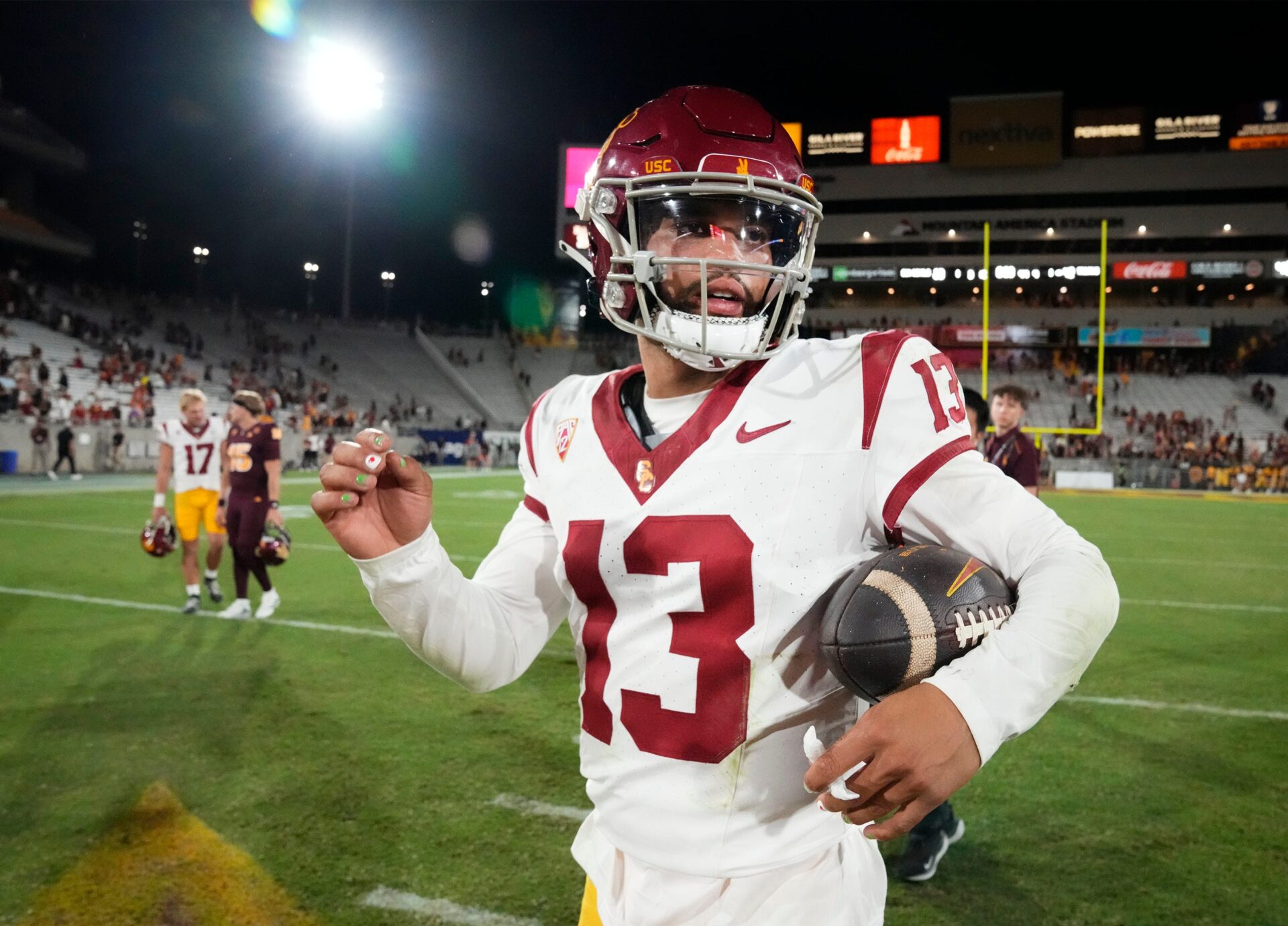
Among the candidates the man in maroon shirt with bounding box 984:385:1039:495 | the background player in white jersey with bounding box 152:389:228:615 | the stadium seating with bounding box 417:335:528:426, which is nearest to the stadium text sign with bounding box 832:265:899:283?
the stadium seating with bounding box 417:335:528:426

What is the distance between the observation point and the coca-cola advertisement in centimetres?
4025

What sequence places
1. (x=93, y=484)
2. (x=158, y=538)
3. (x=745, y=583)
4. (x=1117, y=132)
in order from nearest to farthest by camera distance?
1. (x=745, y=583)
2. (x=158, y=538)
3. (x=93, y=484)
4. (x=1117, y=132)

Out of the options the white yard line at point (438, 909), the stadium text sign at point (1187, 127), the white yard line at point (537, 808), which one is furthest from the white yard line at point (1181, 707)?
the stadium text sign at point (1187, 127)

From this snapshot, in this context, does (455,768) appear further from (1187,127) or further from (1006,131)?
(1187,127)

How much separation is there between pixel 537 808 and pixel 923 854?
1.46 metres

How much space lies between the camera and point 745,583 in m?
1.38

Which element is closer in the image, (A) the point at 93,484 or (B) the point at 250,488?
(B) the point at 250,488

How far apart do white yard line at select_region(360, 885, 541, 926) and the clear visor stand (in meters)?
2.06

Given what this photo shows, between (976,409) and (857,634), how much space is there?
4.02 meters

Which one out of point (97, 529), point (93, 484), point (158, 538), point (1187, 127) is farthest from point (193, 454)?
point (1187, 127)

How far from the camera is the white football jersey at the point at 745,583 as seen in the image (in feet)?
4.56

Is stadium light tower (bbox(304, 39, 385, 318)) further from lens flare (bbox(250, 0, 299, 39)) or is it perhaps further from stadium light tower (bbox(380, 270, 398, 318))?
stadium light tower (bbox(380, 270, 398, 318))

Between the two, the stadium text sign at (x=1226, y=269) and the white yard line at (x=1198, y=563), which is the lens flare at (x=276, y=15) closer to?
the white yard line at (x=1198, y=563)

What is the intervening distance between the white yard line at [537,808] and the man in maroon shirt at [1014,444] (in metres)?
4.46
